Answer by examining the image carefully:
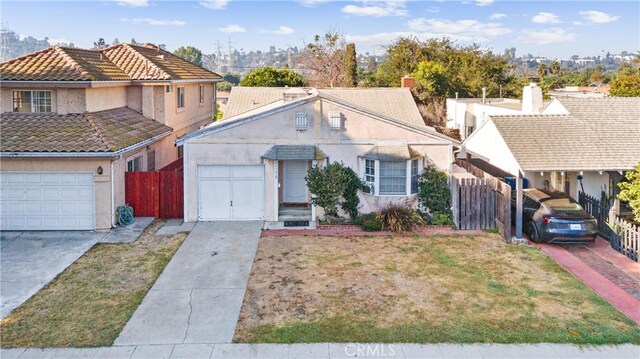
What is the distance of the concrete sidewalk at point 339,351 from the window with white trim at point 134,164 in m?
10.6

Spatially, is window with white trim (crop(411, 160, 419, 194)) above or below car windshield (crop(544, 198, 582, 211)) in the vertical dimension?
above

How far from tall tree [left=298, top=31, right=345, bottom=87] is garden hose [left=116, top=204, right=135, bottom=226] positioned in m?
37.9

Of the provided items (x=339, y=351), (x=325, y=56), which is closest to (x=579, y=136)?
→ (x=339, y=351)

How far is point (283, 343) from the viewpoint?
9336mm

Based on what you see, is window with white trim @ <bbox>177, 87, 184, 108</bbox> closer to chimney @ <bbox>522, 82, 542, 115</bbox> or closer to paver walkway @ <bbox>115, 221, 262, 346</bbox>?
paver walkway @ <bbox>115, 221, 262, 346</bbox>

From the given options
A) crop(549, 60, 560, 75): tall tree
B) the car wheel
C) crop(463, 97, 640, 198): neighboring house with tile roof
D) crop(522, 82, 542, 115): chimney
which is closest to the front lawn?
the car wheel

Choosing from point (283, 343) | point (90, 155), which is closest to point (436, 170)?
point (283, 343)

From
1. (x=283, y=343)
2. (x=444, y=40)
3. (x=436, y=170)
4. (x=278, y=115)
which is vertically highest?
(x=444, y=40)

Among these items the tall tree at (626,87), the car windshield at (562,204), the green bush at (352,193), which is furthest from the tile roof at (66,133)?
the tall tree at (626,87)

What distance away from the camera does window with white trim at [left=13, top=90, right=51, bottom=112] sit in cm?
1842

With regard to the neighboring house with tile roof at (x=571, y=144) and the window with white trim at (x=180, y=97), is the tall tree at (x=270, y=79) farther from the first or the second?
the neighboring house with tile roof at (x=571, y=144)

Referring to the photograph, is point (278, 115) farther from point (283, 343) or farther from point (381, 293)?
point (283, 343)

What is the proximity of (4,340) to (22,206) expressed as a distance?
8.38 m

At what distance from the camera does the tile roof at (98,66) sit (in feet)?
59.8
